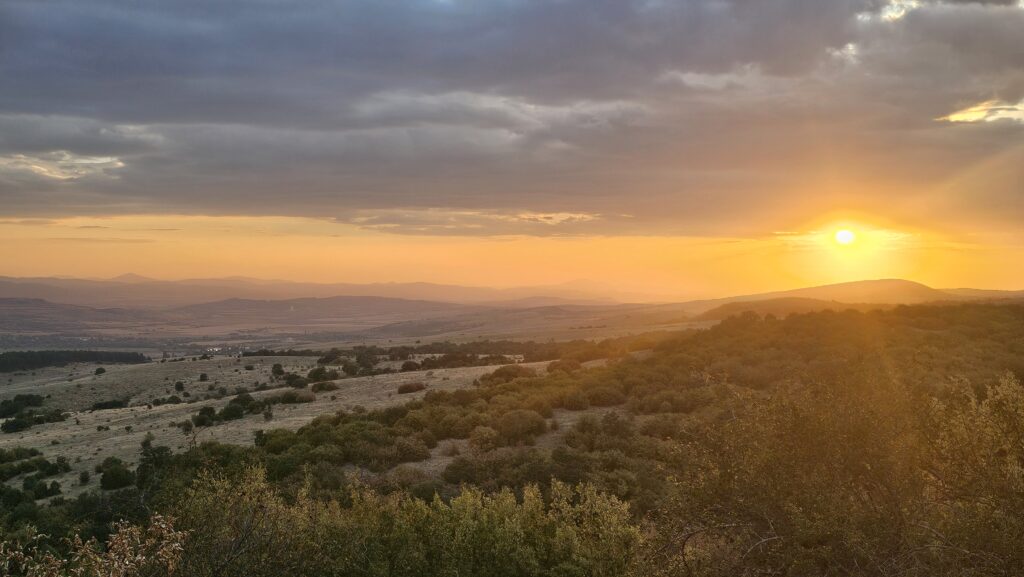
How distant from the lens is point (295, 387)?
50.7 meters

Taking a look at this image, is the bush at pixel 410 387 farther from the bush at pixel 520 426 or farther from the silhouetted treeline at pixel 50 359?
the silhouetted treeline at pixel 50 359

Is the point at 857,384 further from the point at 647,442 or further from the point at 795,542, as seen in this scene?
the point at 647,442

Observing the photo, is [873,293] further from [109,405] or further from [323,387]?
[109,405]

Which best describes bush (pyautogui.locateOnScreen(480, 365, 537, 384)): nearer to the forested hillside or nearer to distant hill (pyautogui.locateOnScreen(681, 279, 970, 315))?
the forested hillside

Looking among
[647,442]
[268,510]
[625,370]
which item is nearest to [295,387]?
[625,370]

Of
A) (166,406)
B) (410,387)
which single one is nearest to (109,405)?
(166,406)

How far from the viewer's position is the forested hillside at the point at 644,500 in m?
9.27

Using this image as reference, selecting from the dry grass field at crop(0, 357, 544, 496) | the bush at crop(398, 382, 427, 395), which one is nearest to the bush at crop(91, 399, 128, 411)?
the dry grass field at crop(0, 357, 544, 496)

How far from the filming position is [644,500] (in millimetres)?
19844

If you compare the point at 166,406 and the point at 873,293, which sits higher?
the point at 873,293

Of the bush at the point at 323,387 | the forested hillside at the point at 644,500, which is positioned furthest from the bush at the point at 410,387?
the forested hillside at the point at 644,500

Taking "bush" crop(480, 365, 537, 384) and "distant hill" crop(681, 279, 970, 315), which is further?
"distant hill" crop(681, 279, 970, 315)

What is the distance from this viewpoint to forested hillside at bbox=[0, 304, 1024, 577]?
30.4 feet

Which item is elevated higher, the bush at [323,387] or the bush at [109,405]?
the bush at [323,387]
